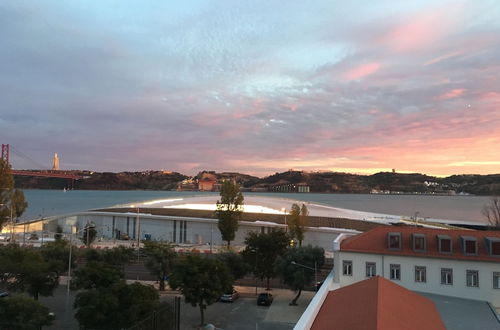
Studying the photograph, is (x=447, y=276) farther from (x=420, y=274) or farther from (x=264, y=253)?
(x=264, y=253)

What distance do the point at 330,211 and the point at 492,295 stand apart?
6854 cm

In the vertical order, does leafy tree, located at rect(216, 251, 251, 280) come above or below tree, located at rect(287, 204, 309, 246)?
below

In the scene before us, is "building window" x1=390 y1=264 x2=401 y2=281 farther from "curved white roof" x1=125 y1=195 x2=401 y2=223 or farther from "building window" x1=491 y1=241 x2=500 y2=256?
"curved white roof" x1=125 y1=195 x2=401 y2=223

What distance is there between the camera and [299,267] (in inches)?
1344

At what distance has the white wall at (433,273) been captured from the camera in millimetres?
23469

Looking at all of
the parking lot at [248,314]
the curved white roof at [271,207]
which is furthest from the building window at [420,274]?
the curved white roof at [271,207]

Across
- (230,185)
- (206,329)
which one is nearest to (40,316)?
(206,329)

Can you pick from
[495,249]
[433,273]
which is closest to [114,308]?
[433,273]

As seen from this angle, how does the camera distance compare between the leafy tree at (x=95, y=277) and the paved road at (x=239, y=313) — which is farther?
the leafy tree at (x=95, y=277)

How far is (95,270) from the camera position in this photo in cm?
2948

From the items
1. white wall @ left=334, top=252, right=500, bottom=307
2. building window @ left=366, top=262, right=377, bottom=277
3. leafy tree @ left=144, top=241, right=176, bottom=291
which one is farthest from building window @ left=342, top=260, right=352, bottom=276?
leafy tree @ left=144, top=241, right=176, bottom=291

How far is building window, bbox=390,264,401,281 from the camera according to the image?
2548cm

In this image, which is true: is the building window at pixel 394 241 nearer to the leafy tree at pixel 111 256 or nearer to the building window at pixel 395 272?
the building window at pixel 395 272

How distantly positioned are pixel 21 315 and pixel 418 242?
24537 millimetres
